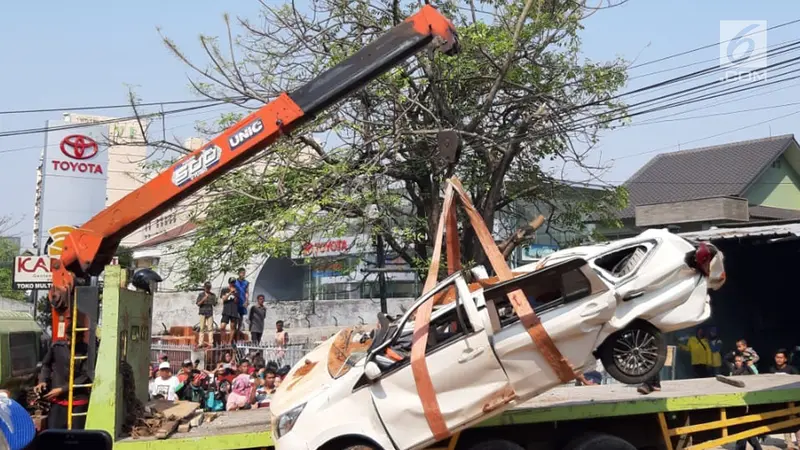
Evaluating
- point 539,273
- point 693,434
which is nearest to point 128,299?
point 539,273

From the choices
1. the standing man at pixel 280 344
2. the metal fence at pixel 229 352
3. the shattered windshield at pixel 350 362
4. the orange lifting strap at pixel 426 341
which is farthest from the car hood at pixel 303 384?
the standing man at pixel 280 344

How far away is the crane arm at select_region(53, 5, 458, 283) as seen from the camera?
331 inches

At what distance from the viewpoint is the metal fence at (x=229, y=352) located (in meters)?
17.5

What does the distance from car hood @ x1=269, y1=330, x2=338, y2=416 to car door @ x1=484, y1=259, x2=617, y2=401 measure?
1668 mm

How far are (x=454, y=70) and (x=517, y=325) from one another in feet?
29.8

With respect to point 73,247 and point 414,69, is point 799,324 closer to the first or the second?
point 414,69

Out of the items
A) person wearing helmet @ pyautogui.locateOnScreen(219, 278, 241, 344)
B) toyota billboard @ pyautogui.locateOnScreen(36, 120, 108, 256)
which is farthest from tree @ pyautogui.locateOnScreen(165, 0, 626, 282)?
toyota billboard @ pyautogui.locateOnScreen(36, 120, 108, 256)

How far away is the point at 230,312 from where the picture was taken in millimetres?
18609

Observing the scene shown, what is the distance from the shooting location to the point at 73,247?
8.48 m

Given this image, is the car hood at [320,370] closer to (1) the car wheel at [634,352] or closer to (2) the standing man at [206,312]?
(1) the car wheel at [634,352]

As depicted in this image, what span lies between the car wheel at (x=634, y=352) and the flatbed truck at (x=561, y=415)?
2.46ft

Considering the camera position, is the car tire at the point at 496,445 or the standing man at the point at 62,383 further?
the car tire at the point at 496,445

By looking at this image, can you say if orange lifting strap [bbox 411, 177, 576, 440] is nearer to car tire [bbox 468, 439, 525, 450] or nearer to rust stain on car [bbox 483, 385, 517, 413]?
rust stain on car [bbox 483, 385, 517, 413]

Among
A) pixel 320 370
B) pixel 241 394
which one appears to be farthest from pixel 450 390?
pixel 241 394
